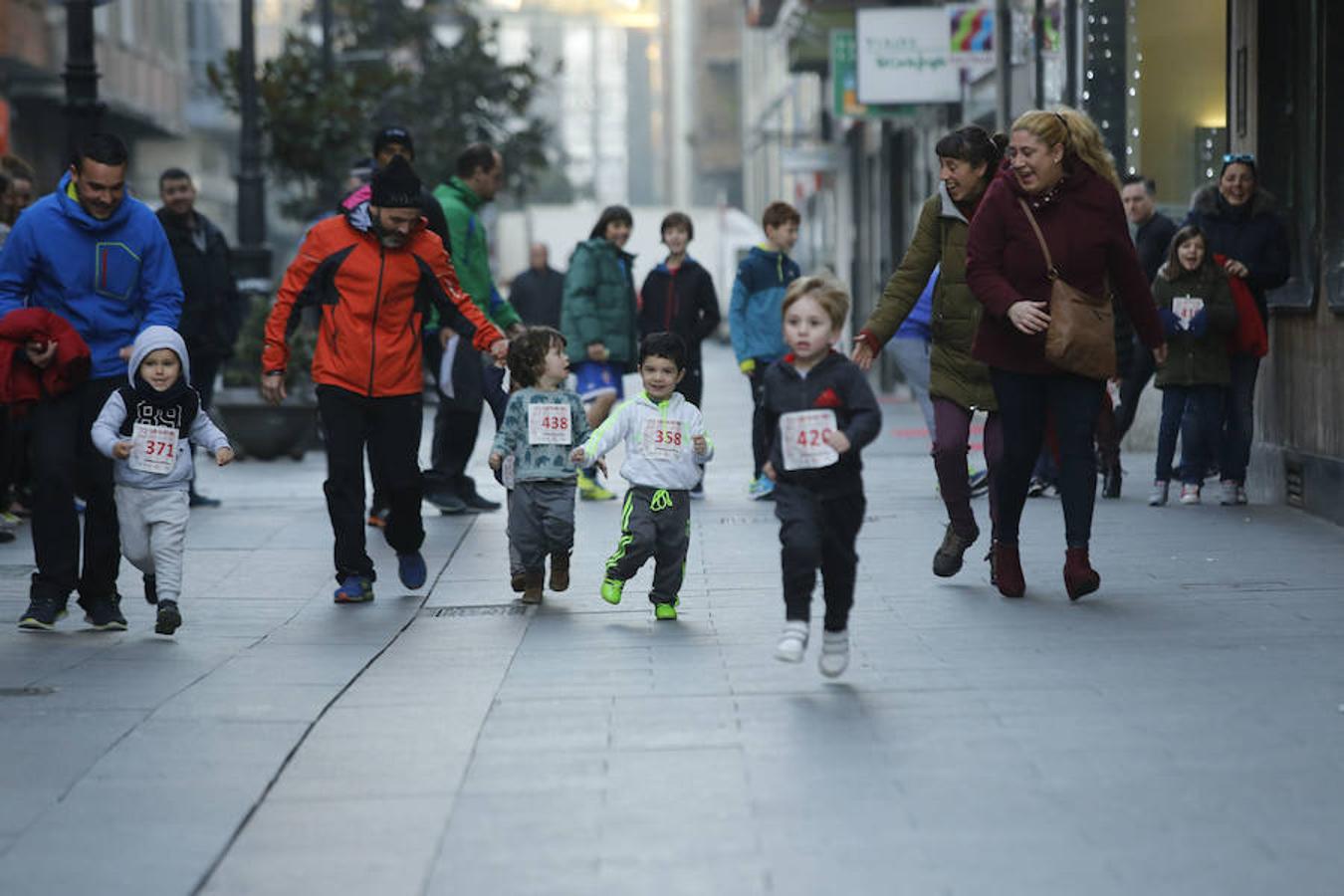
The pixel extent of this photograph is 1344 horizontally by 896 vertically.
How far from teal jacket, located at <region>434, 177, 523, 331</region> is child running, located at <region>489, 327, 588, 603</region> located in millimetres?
3136

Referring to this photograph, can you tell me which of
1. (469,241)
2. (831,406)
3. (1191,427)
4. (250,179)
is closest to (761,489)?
(469,241)

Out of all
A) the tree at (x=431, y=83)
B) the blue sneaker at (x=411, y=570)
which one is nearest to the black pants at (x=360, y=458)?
the blue sneaker at (x=411, y=570)

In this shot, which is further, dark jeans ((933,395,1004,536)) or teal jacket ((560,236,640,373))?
teal jacket ((560,236,640,373))

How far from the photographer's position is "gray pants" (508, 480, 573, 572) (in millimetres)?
9672

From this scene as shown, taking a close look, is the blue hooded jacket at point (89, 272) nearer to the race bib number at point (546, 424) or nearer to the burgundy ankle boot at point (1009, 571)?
the race bib number at point (546, 424)

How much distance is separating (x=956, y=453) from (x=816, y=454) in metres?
2.71

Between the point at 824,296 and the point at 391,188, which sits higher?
the point at 391,188

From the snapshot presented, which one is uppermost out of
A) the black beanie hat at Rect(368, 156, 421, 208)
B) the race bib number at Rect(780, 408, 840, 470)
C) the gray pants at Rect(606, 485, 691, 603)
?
the black beanie hat at Rect(368, 156, 421, 208)

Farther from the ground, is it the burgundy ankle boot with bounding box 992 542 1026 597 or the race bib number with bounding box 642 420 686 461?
the race bib number with bounding box 642 420 686 461

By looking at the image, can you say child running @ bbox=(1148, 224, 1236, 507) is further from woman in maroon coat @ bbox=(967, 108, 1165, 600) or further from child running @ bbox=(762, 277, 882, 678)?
child running @ bbox=(762, 277, 882, 678)

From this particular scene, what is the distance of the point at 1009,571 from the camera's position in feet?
30.4

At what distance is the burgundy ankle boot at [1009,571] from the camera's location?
927cm

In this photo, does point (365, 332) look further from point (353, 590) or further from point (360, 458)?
point (353, 590)

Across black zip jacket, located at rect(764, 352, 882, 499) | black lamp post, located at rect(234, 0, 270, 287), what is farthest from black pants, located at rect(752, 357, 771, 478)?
black lamp post, located at rect(234, 0, 270, 287)
